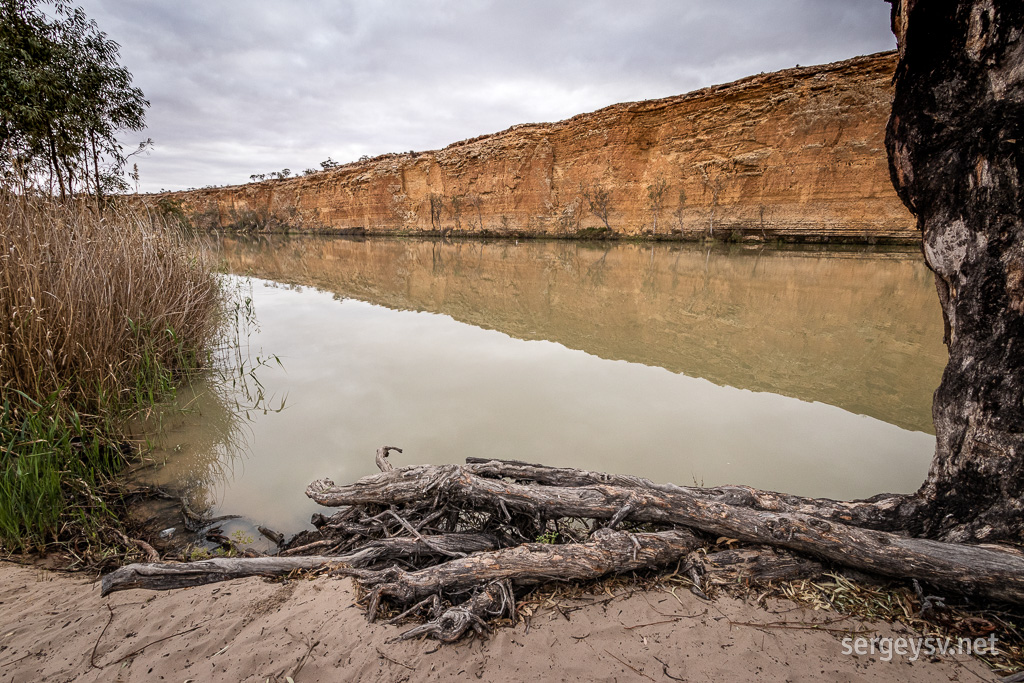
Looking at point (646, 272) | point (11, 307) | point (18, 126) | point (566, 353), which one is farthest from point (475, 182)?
point (11, 307)

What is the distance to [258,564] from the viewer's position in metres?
1.71

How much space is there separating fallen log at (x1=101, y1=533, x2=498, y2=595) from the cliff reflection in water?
10.3ft

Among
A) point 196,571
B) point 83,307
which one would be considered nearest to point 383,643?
point 196,571

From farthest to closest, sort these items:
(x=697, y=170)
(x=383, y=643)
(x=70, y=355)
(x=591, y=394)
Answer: (x=697, y=170) → (x=591, y=394) → (x=70, y=355) → (x=383, y=643)

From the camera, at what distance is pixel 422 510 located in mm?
1931

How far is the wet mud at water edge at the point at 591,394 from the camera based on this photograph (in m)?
2.63

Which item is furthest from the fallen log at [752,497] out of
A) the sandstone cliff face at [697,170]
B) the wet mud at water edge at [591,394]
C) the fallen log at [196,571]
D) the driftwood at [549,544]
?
the sandstone cliff face at [697,170]

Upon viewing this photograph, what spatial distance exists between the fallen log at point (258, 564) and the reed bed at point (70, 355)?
1.77 ft

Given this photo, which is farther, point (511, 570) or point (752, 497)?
point (752, 497)

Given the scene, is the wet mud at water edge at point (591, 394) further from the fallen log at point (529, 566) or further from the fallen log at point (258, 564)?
the fallen log at point (529, 566)

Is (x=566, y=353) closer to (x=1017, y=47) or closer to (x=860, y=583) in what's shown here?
(x=860, y=583)

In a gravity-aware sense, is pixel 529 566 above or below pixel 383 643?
above

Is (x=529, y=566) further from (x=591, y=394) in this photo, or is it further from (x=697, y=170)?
(x=697, y=170)

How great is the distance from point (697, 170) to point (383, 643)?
874 inches
